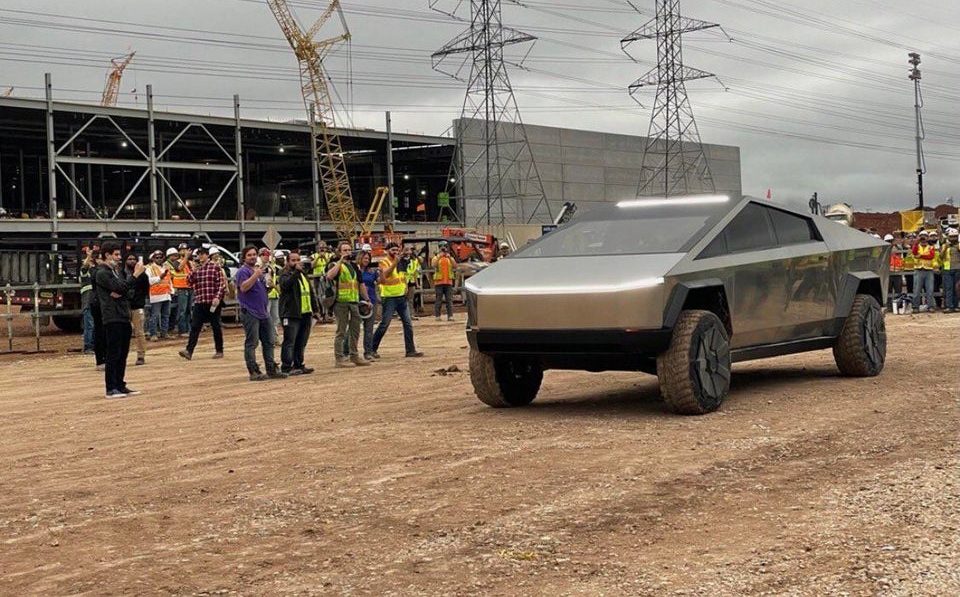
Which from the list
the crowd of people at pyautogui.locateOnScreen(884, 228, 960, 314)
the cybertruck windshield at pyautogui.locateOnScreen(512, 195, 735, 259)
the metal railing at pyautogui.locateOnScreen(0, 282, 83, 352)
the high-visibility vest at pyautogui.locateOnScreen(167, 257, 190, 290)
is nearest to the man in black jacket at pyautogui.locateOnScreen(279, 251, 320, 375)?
the cybertruck windshield at pyautogui.locateOnScreen(512, 195, 735, 259)

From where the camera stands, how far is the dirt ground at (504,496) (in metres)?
4.97

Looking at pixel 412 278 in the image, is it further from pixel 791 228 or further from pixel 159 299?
pixel 791 228

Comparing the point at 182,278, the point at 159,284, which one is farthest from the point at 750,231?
the point at 182,278

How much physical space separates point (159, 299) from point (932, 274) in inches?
651

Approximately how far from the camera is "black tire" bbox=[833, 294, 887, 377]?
11.1 meters

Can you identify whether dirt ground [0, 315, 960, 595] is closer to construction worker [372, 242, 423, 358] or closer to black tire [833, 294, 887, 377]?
black tire [833, 294, 887, 377]

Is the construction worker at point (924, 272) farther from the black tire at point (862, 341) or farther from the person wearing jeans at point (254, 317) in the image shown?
the person wearing jeans at point (254, 317)

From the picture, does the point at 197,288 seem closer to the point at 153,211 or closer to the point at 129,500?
the point at 129,500

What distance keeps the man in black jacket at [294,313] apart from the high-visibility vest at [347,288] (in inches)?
26.7

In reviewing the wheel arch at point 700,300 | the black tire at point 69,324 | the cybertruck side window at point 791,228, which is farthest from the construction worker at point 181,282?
the wheel arch at point 700,300

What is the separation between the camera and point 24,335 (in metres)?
26.9

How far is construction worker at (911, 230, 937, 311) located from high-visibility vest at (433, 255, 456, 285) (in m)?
10.5

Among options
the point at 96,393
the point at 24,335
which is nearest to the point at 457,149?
the point at 24,335

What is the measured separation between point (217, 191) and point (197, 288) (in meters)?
45.5
